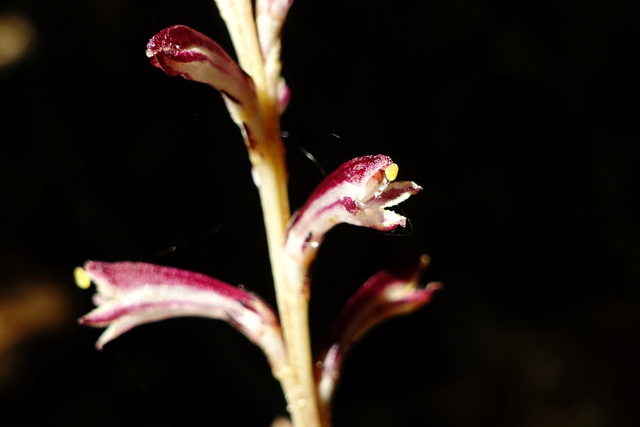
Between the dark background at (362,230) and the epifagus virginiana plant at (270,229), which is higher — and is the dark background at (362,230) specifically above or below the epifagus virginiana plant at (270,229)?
below

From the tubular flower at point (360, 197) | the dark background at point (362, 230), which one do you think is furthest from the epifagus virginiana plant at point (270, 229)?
the dark background at point (362, 230)

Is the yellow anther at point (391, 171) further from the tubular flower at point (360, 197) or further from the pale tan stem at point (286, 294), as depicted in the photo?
the pale tan stem at point (286, 294)

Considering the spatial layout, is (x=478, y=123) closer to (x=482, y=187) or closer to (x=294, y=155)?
(x=482, y=187)

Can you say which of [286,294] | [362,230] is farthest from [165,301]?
[362,230]

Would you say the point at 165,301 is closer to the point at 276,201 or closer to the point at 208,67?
the point at 276,201

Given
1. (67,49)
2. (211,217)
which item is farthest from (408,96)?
(67,49)

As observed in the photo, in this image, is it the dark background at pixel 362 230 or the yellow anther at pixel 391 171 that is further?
the dark background at pixel 362 230
